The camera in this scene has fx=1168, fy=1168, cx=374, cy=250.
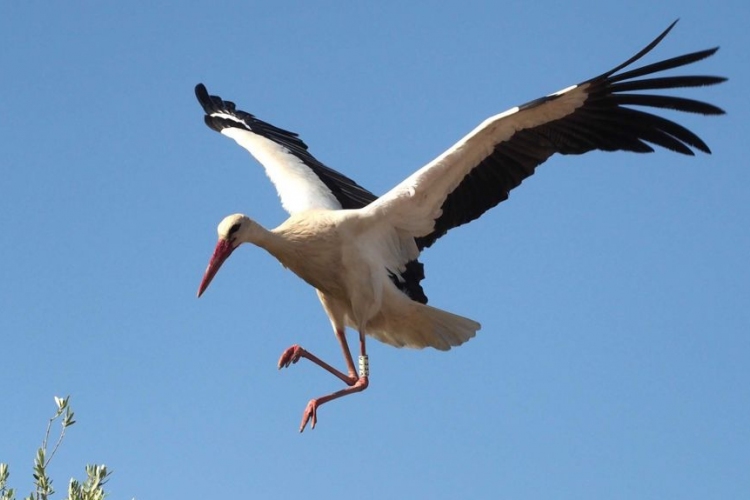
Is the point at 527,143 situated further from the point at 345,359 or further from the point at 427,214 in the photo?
the point at 345,359

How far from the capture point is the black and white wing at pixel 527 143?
7.72 metres

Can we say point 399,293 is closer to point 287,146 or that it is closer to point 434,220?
point 434,220

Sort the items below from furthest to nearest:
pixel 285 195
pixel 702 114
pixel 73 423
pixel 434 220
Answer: pixel 285 195 < pixel 434 220 < pixel 702 114 < pixel 73 423

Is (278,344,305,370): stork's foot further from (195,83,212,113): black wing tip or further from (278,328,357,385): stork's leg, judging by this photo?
(195,83,212,113): black wing tip

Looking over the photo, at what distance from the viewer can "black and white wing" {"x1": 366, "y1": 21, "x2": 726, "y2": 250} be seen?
7719 millimetres

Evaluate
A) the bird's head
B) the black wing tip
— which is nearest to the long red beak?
the bird's head

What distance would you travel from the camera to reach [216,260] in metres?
7.69

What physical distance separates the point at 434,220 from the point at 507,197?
0.54 metres

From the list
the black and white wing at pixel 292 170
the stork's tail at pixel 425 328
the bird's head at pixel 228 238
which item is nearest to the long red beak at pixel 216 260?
the bird's head at pixel 228 238

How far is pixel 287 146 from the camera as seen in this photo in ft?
33.8

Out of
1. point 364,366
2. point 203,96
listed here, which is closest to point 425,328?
point 364,366

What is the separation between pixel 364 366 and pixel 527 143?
6.23 feet

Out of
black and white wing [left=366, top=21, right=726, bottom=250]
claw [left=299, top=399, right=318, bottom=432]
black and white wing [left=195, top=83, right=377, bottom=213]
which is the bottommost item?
claw [left=299, top=399, right=318, bottom=432]

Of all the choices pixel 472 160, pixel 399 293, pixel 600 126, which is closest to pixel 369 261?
pixel 399 293
